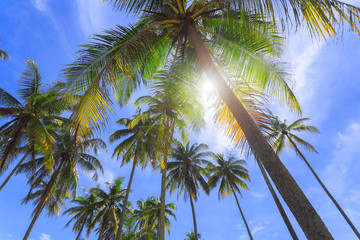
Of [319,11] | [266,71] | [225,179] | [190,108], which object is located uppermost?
[225,179]

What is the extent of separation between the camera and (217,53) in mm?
5758

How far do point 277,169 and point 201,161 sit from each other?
18.7m

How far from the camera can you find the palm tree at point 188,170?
19.5 metres

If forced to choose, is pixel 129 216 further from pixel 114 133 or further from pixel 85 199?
pixel 114 133

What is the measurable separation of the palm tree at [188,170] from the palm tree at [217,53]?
1486cm

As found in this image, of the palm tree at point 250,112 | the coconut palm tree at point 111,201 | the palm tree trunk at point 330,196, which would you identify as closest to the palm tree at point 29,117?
the palm tree at point 250,112

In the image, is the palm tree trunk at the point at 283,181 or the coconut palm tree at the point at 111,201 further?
the coconut palm tree at the point at 111,201

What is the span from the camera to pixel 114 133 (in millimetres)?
17922

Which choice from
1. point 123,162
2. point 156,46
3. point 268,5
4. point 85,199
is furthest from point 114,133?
point 268,5

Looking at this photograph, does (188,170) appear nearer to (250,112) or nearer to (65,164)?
(65,164)

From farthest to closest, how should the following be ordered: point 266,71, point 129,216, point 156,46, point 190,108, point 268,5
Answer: point 129,216 < point 190,108 < point 156,46 < point 266,71 < point 268,5

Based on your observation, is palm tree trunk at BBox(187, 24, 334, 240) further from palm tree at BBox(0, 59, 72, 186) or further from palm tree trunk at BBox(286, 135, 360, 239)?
palm tree trunk at BBox(286, 135, 360, 239)

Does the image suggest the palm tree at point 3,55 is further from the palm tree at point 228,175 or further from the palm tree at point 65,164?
the palm tree at point 228,175

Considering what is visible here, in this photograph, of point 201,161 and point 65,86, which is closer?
point 65,86
